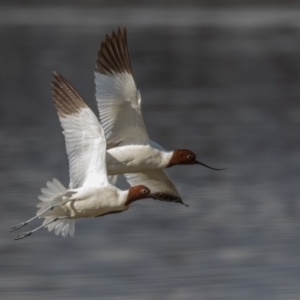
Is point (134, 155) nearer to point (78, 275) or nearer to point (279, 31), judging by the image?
point (78, 275)

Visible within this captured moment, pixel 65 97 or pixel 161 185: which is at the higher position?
pixel 65 97

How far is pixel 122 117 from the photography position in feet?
21.7

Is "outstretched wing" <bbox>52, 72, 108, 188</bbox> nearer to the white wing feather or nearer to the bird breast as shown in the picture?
the white wing feather

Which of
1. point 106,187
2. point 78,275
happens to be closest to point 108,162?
Answer: point 106,187

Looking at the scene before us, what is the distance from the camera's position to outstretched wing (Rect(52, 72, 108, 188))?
231 inches

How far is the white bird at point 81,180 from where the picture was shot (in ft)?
18.9

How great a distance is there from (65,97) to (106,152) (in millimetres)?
542

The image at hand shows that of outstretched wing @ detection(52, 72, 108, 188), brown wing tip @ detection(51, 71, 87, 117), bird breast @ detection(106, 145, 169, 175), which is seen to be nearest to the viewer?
outstretched wing @ detection(52, 72, 108, 188)

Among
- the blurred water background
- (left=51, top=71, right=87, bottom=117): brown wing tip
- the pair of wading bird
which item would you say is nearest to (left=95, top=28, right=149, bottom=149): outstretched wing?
the pair of wading bird

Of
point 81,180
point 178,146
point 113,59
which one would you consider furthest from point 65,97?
point 178,146

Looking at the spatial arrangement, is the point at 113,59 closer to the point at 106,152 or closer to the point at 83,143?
the point at 106,152

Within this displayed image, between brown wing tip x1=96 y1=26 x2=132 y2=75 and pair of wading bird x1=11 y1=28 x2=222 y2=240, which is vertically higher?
brown wing tip x1=96 y1=26 x2=132 y2=75

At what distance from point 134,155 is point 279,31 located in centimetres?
1066

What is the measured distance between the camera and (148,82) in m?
13.2
